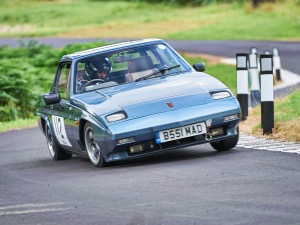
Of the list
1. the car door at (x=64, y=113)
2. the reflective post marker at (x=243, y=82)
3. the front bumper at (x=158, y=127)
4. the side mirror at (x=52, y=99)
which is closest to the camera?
the front bumper at (x=158, y=127)

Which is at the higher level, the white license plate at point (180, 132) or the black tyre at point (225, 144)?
the white license plate at point (180, 132)

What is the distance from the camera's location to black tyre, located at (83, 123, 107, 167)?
12802 millimetres

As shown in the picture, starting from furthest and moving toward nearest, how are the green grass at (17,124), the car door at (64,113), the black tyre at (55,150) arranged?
the green grass at (17,124) → the black tyre at (55,150) → the car door at (64,113)

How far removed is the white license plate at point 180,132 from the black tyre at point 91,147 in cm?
82

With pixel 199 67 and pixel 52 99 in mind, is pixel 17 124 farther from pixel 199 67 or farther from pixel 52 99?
pixel 199 67

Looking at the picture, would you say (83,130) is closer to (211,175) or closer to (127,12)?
(211,175)

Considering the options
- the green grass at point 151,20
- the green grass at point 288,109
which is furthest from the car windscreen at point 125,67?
the green grass at point 151,20

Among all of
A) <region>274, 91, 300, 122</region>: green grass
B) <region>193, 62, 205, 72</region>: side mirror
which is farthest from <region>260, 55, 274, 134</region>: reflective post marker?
<region>193, 62, 205, 72</region>: side mirror

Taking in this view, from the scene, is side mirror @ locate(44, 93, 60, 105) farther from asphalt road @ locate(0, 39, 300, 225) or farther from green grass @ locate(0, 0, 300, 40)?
green grass @ locate(0, 0, 300, 40)

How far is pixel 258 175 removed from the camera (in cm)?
1036

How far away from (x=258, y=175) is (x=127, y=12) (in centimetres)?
7287

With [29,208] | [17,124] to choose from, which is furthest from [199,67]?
[17,124]

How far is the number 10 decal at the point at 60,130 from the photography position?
14000 millimetres

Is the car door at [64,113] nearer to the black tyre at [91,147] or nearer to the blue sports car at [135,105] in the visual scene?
the blue sports car at [135,105]
